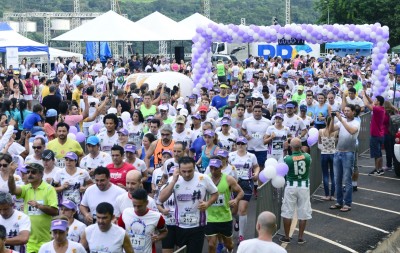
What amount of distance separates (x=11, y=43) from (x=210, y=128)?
2268 centimetres

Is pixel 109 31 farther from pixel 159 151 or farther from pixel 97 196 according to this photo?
pixel 97 196

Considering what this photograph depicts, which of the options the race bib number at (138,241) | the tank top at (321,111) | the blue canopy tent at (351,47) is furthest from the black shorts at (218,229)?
the blue canopy tent at (351,47)

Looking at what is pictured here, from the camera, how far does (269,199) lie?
1302cm

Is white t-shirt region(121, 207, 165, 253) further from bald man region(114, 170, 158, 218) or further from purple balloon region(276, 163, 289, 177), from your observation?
purple balloon region(276, 163, 289, 177)

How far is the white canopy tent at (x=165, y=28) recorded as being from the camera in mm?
39844

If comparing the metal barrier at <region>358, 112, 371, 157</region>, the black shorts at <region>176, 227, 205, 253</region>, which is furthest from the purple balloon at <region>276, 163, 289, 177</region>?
the metal barrier at <region>358, 112, 371, 157</region>

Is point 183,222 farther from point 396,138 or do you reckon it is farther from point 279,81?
point 279,81

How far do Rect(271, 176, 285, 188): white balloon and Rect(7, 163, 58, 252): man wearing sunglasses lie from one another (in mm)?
3947

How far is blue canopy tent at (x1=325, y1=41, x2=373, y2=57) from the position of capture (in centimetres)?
5858

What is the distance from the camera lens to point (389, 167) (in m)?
20.1

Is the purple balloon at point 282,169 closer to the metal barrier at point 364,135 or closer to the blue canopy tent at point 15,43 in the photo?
the metal barrier at point 364,135

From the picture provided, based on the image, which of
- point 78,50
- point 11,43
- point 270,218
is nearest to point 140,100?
point 270,218

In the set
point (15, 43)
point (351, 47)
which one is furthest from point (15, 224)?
point (351, 47)

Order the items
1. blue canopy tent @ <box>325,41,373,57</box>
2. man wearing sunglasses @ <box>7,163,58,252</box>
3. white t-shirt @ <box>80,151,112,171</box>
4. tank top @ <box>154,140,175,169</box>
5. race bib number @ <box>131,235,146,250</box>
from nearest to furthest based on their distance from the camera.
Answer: race bib number @ <box>131,235,146,250</box>
man wearing sunglasses @ <box>7,163,58,252</box>
white t-shirt @ <box>80,151,112,171</box>
tank top @ <box>154,140,175,169</box>
blue canopy tent @ <box>325,41,373,57</box>
